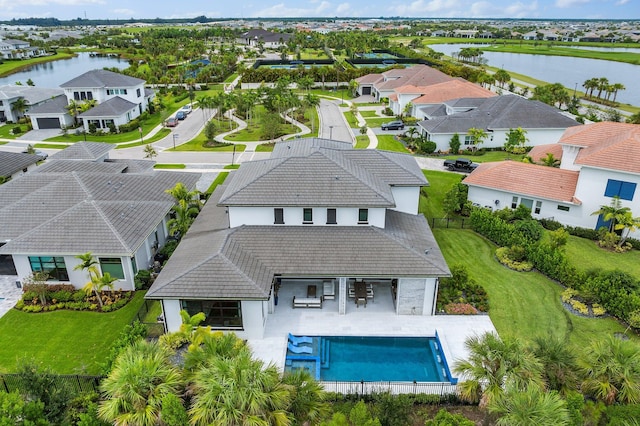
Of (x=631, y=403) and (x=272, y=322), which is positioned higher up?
(x=631, y=403)

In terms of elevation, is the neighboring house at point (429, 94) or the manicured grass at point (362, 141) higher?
the neighboring house at point (429, 94)

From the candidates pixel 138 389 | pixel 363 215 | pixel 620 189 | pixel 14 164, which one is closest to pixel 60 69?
pixel 14 164

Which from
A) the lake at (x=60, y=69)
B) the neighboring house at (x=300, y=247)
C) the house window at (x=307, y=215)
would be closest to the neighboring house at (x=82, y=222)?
the neighboring house at (x=300, y=247)

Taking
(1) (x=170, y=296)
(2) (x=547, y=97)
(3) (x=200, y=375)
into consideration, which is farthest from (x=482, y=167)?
(2) (x=547, y=97)

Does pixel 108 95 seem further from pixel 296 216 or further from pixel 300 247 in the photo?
pixel 300 247

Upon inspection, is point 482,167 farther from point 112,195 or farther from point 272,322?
point 112,195

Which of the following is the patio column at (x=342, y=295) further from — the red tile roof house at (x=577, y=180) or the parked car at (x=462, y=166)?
the parked car at (x=462, y=166)

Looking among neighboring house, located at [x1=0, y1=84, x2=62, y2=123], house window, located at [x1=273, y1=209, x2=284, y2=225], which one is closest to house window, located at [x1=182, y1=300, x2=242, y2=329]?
house window, located at [x1=273, y1=209, x2=284, y2=225]

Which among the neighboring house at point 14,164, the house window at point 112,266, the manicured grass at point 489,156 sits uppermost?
the neighboring house at point 14,164
